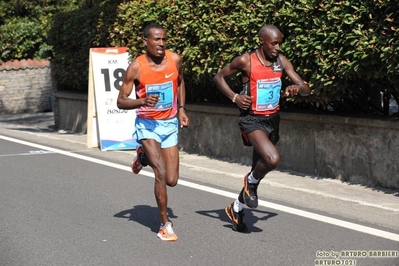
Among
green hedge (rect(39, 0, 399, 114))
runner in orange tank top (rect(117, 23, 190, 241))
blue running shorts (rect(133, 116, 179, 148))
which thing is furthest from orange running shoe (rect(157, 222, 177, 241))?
green hedge (rect(39, 0, 399, 114))

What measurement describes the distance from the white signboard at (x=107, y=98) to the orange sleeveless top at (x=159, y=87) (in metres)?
6.76

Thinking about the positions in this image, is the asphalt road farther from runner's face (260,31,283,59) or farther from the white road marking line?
runner's face (260,31,283,59)

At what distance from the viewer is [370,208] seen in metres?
8.73

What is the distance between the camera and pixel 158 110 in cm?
760

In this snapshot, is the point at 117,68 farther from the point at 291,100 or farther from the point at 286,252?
the point at 286,252

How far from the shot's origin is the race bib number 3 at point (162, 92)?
7559 millimetres

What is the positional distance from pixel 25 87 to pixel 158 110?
56.9ft

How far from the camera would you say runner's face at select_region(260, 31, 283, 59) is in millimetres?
7480

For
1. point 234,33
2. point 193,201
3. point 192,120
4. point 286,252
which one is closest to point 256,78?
point 286,252

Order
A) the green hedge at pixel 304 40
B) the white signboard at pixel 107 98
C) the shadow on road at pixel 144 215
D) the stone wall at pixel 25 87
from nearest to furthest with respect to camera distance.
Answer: the shadow on road at pixel 144 215 → the green hedge at pixel 304 40 → the white signboard at pixel 107 98 → the stone wall at pixel 25 87

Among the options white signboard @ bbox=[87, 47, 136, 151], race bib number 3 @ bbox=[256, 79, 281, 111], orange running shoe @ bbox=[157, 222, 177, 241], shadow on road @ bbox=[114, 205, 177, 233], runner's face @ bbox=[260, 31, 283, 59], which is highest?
runner's face @ bbox=[260, 31, 283, 59]

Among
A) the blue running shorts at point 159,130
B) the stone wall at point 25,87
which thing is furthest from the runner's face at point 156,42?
the stone wall at point 25,87

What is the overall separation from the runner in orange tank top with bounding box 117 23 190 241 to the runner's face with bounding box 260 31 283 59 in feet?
2.79

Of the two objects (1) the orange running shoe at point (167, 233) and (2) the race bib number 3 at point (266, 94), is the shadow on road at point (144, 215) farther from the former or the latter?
(2) the race bib number 3 at point (266, 94)
